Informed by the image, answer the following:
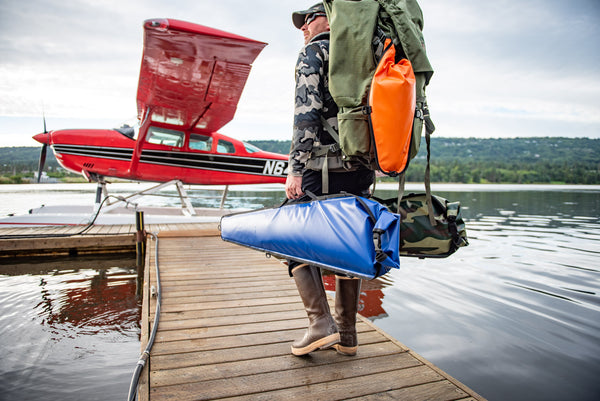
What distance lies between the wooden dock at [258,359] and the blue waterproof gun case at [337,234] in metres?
0.59

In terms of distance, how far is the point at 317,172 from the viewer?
6.30 feet

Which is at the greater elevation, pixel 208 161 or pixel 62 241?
pixel 208 161

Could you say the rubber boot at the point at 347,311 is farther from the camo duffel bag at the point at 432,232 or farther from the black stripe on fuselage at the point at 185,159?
the black stripe on fuselage at the point at 185,159

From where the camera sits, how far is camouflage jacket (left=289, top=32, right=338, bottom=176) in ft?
5.97

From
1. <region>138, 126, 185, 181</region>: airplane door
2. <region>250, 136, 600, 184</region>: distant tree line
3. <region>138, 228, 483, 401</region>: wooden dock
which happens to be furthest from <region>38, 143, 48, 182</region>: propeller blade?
<region>250, 136, 600, 184</region>: distant tree line

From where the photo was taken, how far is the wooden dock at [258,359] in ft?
5.51

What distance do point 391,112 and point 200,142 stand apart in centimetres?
842

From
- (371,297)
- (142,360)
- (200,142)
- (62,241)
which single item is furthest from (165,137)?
(142,360)

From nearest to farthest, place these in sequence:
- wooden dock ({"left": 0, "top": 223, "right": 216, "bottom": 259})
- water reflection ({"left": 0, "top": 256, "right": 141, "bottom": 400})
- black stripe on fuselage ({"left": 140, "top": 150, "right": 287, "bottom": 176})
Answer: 1. water reflection ({"left": 0, "top": 256, "right": 141, "bottom": 400})
2. wooden dock ({"left": 0, "top": 223, "right": 216, "bottom": 259})
3. black stripe on fuselage ({"left": 140, "top": 150, "right": 287, "bottom": 176})

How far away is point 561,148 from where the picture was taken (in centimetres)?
10881

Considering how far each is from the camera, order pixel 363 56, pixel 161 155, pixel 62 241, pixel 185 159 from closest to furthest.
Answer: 1. pixel 363 56
2. pixel 62 241
3. pixel 161 155
4. pixel 185 159

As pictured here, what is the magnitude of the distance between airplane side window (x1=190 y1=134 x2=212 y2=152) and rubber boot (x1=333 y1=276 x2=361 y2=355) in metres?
8.00

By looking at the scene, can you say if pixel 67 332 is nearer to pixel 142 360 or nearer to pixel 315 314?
pixel 142 360

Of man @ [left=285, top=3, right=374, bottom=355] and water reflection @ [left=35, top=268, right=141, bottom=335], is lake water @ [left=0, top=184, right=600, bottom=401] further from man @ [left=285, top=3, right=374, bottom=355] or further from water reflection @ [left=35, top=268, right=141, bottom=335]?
man @ [left=285, top=3, right=374, bottom=355]
